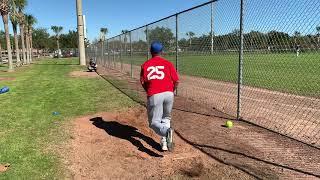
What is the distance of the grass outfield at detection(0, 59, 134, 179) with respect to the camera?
5.50 meters

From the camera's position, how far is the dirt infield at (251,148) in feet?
16.9

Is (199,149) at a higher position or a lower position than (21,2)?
lower

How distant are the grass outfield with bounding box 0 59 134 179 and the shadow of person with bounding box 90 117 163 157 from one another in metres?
0.82

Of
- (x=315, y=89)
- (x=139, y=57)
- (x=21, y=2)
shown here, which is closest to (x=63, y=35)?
(x=21, y=2)

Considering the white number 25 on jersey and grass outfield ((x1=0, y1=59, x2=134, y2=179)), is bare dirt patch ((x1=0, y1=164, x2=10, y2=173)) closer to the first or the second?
grass outfield ((x1=0, y1=59, x2=134, y2=179))

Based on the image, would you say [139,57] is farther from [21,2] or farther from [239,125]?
[21,2]

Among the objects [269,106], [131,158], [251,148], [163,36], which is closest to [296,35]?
→ [251,148]

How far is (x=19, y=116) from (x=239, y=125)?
5.26 meters

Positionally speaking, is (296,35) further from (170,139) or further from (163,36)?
(163,36)

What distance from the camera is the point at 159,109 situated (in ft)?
19.5

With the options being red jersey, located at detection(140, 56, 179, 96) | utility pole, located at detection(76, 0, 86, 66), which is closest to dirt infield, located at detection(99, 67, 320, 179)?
red jersey, located at detection(140, 56, 179, 96)

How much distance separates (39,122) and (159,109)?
373 cm

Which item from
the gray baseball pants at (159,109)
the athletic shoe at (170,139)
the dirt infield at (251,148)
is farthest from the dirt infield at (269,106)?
the gray baseball pants at (159,109)

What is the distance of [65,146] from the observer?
6.53 m
